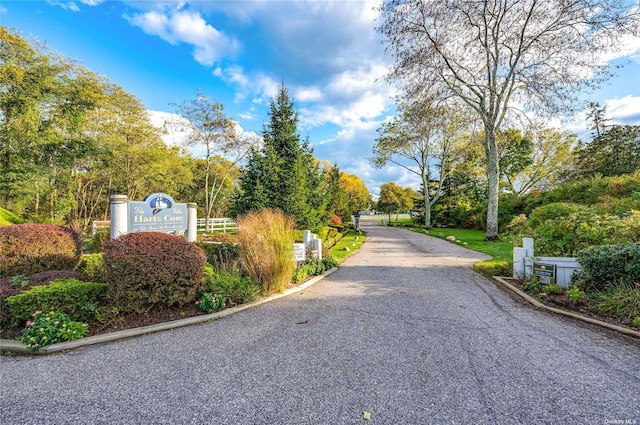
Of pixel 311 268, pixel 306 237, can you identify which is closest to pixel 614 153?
pixel 306 237

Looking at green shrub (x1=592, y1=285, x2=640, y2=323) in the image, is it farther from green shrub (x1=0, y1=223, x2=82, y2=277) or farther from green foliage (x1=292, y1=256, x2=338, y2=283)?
green shrub (x1=0, y1=223, x2=82, y2=277)

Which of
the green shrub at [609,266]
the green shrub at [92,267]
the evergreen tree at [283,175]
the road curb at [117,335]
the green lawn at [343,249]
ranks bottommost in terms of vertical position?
the road curb at [117,335]

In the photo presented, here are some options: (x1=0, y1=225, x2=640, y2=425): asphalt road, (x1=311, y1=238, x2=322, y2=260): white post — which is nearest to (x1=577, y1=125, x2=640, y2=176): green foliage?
(x1=311, y1=238, x2=322, y2=260): white post

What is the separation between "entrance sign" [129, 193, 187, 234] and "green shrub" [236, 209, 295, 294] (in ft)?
6.55

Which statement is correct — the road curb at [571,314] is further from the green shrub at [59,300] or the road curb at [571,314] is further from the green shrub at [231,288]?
the green shrub at [59,300]

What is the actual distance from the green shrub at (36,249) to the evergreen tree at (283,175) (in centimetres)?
561

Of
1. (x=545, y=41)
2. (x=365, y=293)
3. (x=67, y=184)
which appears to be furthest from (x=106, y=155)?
(x=545, y=41)

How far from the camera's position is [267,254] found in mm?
4922

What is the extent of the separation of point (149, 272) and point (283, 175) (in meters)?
7.71

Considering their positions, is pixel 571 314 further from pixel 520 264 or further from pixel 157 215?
pixel 157 215

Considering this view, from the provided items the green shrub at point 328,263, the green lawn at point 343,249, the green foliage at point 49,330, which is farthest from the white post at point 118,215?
the green lawn at point 343,249

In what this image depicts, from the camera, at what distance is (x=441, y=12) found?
35.5 ft

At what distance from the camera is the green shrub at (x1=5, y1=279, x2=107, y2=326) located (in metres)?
3.16

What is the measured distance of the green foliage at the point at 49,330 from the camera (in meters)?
2.84
